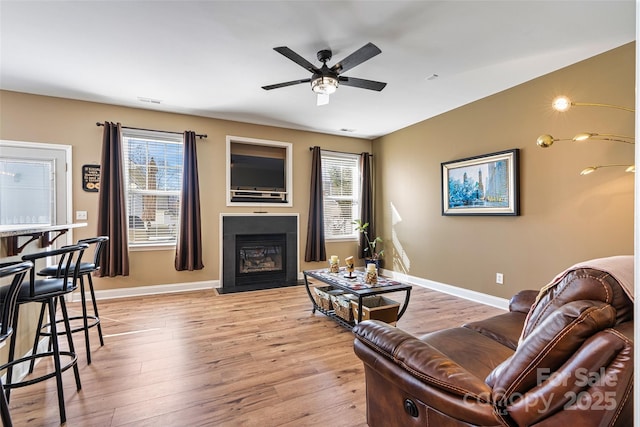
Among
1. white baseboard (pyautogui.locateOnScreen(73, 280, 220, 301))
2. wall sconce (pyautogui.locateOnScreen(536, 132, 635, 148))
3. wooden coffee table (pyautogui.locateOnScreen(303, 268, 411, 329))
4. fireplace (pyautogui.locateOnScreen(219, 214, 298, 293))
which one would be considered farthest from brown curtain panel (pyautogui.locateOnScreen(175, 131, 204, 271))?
wall sconce (pyautogui.locateOnScreen(536, 132, 635, 148))

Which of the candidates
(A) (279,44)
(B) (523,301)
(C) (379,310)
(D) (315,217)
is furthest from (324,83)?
(D) (315,217)

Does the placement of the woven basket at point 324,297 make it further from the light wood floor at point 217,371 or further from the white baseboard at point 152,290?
the white baseboard at point 152,290

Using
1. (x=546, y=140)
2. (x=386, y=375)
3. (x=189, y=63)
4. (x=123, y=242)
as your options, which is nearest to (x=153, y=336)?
(x=123, y=242)

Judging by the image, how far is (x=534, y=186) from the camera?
A: 348 centimetres

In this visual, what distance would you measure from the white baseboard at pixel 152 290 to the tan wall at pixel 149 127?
0.19 feet

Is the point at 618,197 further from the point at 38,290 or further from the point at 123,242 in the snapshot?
the point at 123,242

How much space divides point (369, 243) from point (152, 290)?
365cm

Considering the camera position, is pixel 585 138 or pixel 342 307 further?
pixel 342 307

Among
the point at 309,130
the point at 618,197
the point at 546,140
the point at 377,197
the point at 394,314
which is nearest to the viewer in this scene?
the point at 546,140

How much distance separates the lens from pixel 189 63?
10.2 ft

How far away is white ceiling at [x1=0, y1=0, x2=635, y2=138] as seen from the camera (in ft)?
7.59

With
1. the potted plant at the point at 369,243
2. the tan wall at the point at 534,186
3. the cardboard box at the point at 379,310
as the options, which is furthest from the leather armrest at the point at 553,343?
the potted plant at the point at 369,243

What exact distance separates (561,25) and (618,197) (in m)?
1.61

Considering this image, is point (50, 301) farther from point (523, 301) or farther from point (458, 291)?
point (458, 291)
